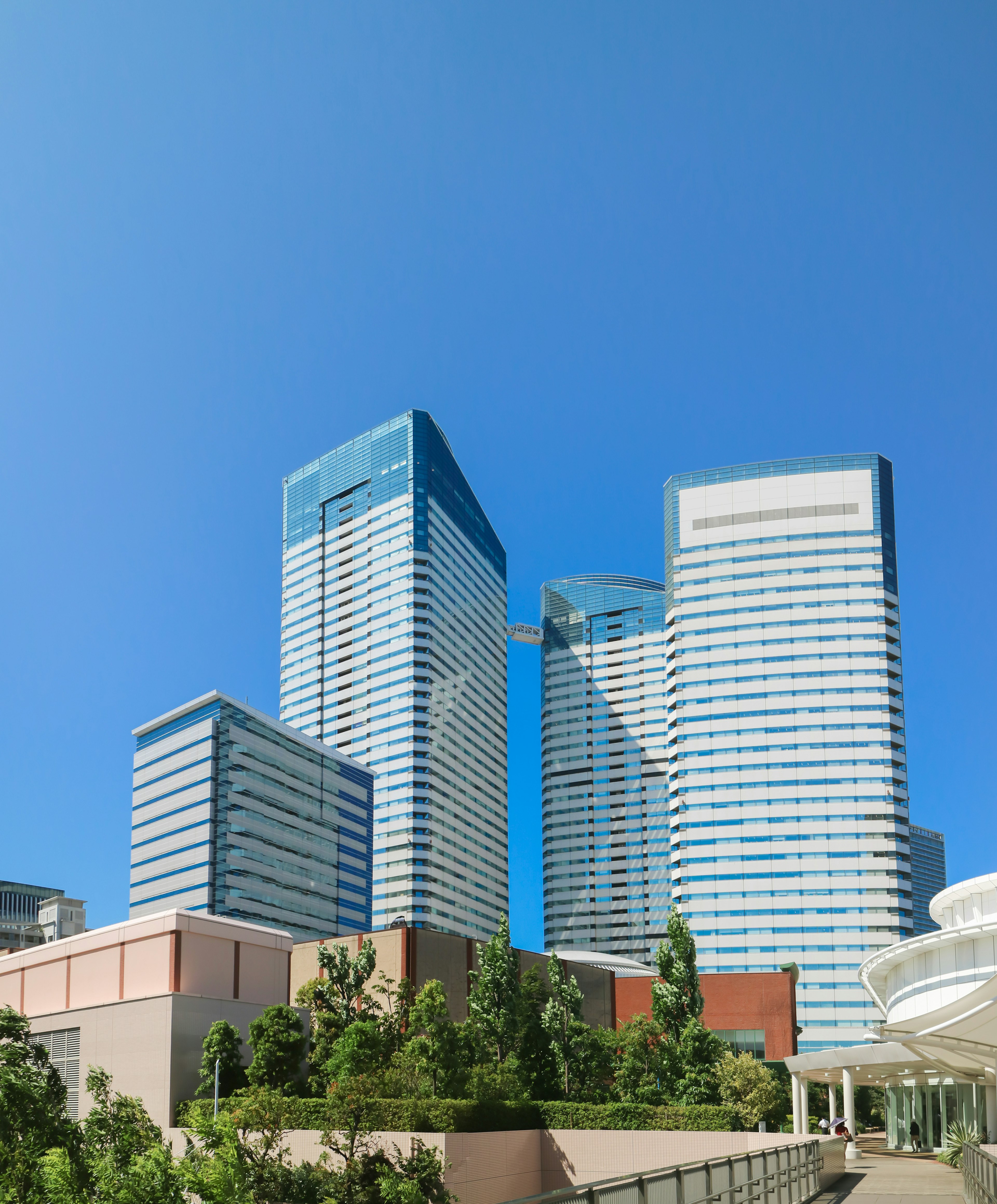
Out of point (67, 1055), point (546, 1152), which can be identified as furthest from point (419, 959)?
point (67, 1055)

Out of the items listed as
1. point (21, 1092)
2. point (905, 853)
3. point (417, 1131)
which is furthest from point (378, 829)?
point (21, 1092)

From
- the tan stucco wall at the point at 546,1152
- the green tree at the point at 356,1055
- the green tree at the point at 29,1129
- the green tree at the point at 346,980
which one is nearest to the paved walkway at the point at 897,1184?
the tan stucco wall at the point at 546,1152

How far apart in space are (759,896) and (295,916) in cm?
6459

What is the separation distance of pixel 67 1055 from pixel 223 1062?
890cm

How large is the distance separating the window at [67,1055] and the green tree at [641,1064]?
2294 cm

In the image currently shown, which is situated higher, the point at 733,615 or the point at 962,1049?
the point at 733,615

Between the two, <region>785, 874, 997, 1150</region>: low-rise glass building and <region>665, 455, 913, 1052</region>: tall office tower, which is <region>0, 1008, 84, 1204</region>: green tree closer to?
<region>785, 874, 997, 1150</region>: low-rise glass building

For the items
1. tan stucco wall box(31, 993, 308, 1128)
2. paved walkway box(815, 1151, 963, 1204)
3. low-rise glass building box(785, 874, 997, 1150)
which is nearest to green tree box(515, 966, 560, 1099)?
tan stucco wall box(31, 993, 308, 1128)

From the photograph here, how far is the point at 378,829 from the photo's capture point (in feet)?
620

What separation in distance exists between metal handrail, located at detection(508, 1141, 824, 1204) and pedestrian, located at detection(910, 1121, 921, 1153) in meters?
30.4

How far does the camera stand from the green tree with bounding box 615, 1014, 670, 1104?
175ft

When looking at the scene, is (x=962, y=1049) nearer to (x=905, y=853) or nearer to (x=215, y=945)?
(x=215, y=945)

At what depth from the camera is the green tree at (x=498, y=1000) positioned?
53531 millimetres

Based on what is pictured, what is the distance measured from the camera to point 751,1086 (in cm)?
6350
